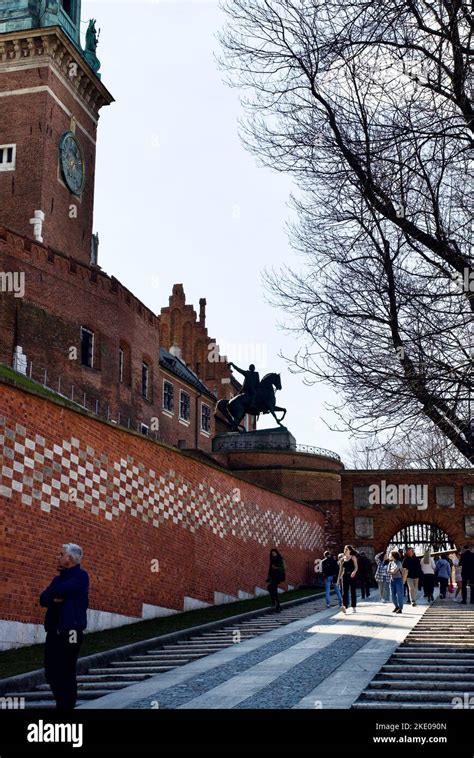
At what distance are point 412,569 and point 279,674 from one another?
39.4 ft

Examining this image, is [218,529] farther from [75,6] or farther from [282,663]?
[75,6]

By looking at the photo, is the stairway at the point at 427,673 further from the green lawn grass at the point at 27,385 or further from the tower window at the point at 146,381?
the tower window at the point at 146,381

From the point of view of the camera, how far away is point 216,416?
202 ft

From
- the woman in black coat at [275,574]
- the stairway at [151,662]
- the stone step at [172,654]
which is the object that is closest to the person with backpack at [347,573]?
the woman in black coat at [275,574]

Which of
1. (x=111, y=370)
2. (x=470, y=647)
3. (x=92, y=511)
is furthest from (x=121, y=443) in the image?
(x=111, y=370)

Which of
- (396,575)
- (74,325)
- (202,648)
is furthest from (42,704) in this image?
(74,325)

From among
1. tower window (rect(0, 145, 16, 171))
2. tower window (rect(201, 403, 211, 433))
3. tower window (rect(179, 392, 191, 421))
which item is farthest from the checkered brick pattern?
tower window (rect(201, 403, 211, 433))

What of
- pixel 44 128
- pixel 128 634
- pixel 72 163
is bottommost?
pixel 128 634

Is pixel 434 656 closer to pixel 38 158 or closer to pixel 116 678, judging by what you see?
pixel 116 678

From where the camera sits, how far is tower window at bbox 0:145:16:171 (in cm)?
4322

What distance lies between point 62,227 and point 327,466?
53.6 feet

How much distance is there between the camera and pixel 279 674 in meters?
10.4

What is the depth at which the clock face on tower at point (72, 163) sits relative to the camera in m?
44.6

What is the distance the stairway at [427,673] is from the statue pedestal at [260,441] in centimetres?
2723
